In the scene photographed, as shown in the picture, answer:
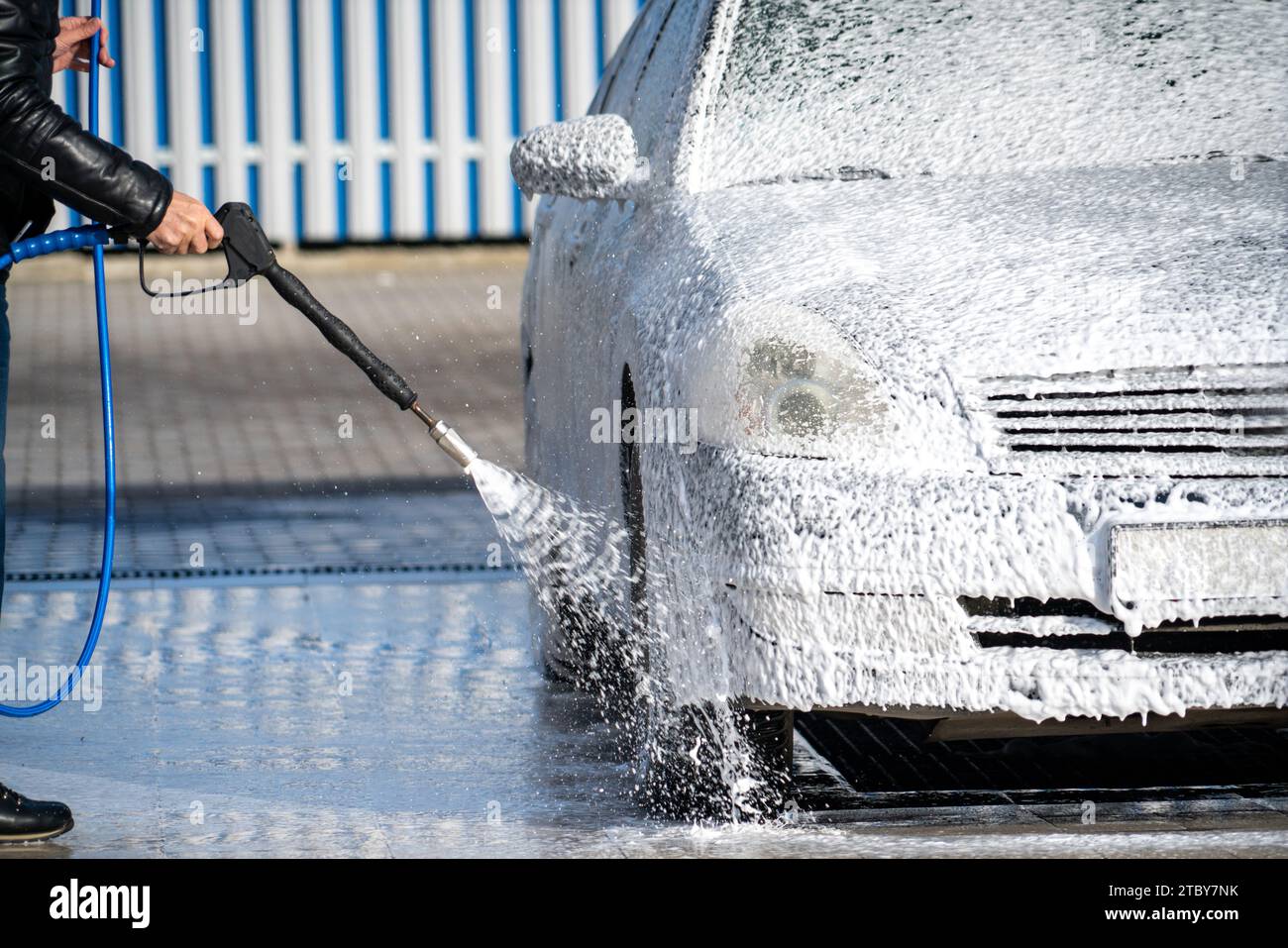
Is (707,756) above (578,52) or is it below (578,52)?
below

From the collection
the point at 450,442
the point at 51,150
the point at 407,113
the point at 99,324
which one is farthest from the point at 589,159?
the point at 407,113

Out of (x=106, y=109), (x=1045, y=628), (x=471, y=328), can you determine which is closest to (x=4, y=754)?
(x=1045, y=628)

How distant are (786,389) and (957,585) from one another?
0.49 metres

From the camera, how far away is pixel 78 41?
5195 millimetres

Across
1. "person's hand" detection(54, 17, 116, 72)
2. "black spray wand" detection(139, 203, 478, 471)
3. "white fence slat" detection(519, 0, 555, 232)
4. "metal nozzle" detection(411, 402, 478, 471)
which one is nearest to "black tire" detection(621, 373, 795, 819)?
"metal nozzle" detection(411, 402, 478, 471)

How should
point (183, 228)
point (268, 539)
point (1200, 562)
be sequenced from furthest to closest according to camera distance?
point (268, 539) < point (183, 228) < point (1200, 562)

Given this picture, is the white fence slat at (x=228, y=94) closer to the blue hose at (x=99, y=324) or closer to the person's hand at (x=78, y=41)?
the person's hand at (x=78, y=41)

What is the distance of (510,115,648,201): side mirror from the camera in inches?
202

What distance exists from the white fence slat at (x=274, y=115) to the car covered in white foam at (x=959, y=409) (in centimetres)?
1501

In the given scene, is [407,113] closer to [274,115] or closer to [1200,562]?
[274,115]

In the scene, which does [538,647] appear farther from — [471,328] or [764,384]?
[471,328]

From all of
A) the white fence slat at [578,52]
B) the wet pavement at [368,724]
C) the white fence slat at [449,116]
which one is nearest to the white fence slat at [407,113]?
the white fence slat at [449,116]

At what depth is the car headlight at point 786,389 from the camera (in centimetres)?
413
